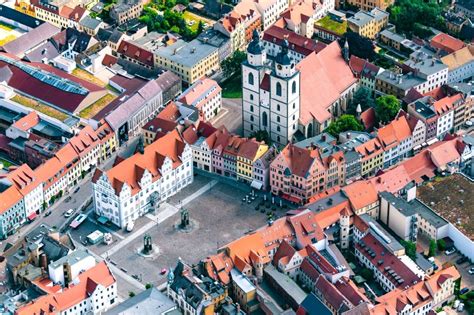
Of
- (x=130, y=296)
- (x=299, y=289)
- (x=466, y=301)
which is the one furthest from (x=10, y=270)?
(x=466, y=301)

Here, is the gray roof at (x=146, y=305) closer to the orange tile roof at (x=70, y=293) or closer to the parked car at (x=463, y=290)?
the orange tile roof at (x=70, y=293)

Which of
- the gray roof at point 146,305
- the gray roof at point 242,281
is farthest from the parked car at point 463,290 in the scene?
the gray roof at point 146,305

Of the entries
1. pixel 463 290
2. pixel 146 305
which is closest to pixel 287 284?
pixel 146 305

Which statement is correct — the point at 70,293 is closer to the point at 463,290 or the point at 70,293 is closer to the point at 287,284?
the point at 287,284

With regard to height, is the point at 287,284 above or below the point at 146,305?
below

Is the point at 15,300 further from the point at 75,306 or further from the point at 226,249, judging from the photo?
the point at 226,249

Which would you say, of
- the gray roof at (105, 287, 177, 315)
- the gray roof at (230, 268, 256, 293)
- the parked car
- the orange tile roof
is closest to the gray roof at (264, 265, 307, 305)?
the gray roof at (230, 268, 256, 293)
